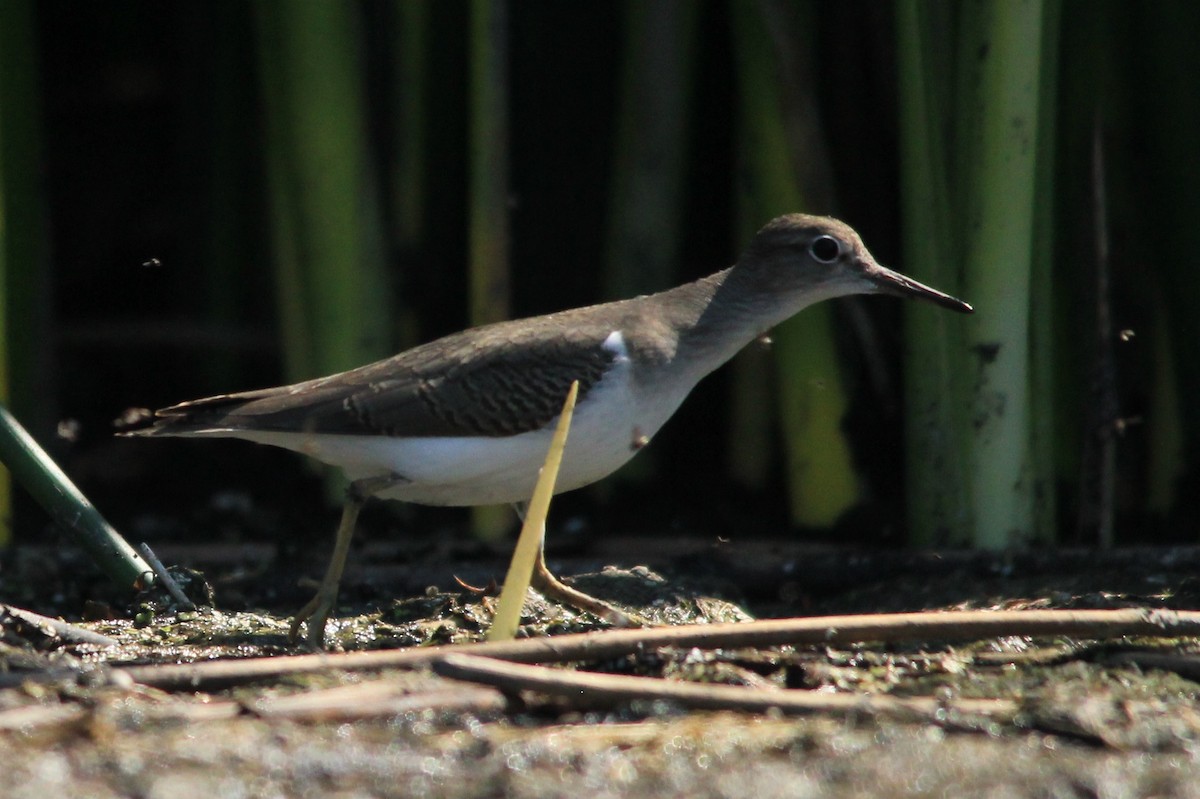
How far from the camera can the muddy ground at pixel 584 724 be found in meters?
3.42

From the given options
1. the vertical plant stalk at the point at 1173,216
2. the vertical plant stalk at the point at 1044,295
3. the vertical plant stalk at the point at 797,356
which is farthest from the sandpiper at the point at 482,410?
the vertical plant stalk at the point at 1173,216

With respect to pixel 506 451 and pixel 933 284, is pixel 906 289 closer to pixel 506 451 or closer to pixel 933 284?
pixel 933 284

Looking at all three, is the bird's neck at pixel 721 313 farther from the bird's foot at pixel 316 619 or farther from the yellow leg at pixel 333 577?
the bird's foot at pixel 316 619

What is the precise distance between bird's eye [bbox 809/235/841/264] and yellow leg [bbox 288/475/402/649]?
66.1 inches

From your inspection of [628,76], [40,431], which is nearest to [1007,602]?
[628,76]

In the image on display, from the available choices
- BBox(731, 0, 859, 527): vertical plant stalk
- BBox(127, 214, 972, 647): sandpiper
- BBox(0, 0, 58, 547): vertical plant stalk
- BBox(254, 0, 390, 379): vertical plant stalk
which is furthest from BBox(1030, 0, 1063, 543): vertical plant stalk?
BBox(0, 0, 58, 547): vertical plant stalk

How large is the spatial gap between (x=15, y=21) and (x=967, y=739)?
458cm

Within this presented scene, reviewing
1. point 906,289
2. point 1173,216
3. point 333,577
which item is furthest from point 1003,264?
point 333,577

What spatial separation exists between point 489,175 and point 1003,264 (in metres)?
2.00

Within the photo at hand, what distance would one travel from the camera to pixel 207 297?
7.79 m

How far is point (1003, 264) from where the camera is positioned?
5.59m

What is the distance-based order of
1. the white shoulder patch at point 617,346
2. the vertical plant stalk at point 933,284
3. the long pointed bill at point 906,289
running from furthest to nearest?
the vertical plant stalk at point 933,284 < the long pointed bill at point 906,289 < the white shoulder patch at point 617,346

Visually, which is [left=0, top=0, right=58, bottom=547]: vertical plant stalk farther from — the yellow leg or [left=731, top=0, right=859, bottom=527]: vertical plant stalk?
[left=731, top=0, right=859, bottom=527]: vertical plant stalk

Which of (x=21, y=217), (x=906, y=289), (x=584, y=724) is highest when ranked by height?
(x=21, y=217)
